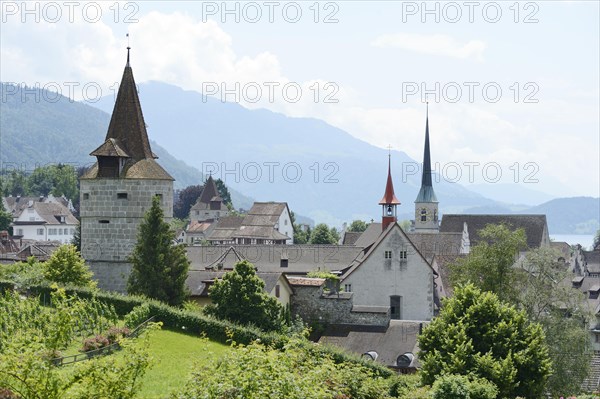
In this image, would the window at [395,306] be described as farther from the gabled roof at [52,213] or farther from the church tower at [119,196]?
the gabled roof at [52,213]

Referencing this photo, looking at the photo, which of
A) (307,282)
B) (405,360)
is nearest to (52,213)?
A: (307,282)

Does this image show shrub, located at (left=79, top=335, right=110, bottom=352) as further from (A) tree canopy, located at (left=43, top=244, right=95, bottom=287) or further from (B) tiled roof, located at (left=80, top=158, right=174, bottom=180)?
(B) tiled roof, located at (left=80, top=158, right=174, bottom=180)

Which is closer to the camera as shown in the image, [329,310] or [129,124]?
[129,124]

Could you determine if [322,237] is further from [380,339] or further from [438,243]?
[380,339]

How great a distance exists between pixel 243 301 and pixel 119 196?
361 inches

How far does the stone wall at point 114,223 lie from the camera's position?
5166 cm

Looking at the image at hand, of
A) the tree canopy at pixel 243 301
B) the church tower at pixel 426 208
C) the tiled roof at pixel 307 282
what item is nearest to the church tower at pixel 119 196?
the tree canopy at pixel 243 301

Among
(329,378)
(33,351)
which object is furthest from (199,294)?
(33,351)

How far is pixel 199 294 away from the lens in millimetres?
53531

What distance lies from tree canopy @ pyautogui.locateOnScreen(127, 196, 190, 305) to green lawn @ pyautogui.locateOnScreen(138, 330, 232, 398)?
547cm

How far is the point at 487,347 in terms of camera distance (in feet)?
133

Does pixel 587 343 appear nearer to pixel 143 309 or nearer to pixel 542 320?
pixel 542 320

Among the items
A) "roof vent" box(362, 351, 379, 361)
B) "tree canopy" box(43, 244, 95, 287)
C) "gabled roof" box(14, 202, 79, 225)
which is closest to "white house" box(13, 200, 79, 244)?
"gabled roof" box(14, 202, 79, 225)

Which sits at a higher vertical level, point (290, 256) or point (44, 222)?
point (44, 222)
